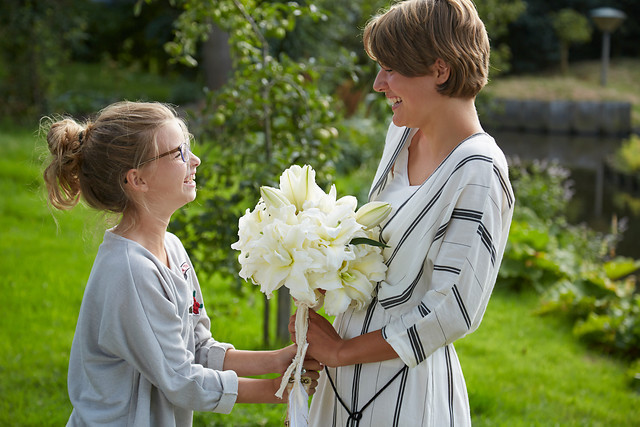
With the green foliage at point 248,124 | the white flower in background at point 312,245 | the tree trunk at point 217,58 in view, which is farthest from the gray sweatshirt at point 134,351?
the tree trunk at point 217,58

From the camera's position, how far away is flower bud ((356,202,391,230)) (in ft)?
5.50

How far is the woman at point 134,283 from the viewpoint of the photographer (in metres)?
1.63

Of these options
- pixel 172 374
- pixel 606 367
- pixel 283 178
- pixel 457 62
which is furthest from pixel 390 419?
pixel 606 367

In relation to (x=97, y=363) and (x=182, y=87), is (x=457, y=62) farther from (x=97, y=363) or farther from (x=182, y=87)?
(x=182, y=87)

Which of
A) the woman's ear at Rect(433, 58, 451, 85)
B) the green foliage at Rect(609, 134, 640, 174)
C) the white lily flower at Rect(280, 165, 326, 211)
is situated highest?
the woman's ear at Rect(433, 58, 451, 85)

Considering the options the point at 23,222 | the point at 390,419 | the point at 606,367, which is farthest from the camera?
the point at 23,222

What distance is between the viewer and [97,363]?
1.67 metres

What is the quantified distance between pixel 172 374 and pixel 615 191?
405 inches

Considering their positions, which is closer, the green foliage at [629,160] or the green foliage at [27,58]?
the green foliage at [27,58]

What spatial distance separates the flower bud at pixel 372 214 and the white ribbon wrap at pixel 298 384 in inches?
10.6

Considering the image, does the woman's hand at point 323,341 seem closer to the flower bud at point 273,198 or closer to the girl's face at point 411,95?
the flower bud at point 273,198

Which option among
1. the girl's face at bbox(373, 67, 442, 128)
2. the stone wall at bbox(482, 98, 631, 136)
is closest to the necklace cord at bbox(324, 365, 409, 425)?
the girl's face at bbox(373, 67, 442, 128)

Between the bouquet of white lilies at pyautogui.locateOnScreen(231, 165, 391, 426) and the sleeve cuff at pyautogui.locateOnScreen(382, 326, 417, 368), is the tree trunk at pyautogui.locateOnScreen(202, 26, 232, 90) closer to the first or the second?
the bouquet of white lilies at pyautogui.locateOnScreen(231, 165, 391, 426)

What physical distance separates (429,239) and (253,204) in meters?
1.78
